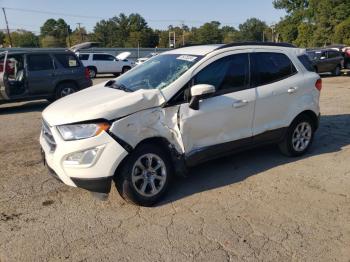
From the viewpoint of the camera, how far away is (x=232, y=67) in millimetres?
4969

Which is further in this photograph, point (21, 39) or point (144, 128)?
point (21, 39)

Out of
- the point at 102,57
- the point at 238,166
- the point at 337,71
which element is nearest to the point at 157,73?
the point at 238,166

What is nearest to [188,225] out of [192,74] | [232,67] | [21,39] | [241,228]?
[241,228]

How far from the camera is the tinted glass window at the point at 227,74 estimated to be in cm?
468

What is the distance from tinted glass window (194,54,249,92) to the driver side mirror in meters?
0.25

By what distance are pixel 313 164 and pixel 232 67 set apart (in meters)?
1.95

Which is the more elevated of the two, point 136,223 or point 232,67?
point 232,67

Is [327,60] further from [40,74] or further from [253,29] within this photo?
[253,29]

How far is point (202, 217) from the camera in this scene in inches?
158

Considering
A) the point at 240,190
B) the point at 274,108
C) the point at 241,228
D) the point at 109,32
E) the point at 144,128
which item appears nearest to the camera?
the point at 241,228

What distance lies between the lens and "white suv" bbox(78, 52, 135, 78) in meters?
25.8

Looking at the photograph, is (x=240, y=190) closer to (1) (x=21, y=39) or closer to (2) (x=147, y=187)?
(2) (x=147, y=187)

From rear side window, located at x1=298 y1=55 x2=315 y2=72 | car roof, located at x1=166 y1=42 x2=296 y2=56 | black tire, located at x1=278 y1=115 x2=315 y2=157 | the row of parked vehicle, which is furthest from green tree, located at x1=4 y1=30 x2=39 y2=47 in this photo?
black tire, located at x1=278 y1=115 x2=315 y2=157

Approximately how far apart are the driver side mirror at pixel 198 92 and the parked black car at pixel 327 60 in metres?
17.2
